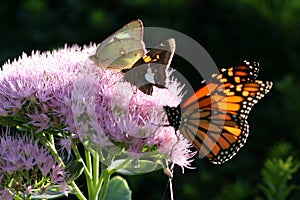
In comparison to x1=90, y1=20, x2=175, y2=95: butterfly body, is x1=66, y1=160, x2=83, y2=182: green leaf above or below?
below

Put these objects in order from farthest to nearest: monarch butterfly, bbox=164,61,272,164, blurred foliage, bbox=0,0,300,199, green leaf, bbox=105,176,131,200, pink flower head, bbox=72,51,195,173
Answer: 1. blurred foliage, bbox=0,0,300,199
2. green leaf, bbox=105,176,131,200
3. monarch butterfly, bbox=164,61,272,164
4. pink flower head, bbox=72,51,195,173

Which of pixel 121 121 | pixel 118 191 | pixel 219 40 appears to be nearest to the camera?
pixel 121 121

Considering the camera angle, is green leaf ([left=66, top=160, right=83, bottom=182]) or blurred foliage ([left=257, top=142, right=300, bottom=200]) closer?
green leaf ([left=66, top=160, right=83, bottom=182])

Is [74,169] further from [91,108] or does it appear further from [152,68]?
[152,68]

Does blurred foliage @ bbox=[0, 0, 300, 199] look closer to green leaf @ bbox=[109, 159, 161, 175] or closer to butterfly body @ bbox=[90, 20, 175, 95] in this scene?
green leaf @ bbox=[109, 159, 161, 175]

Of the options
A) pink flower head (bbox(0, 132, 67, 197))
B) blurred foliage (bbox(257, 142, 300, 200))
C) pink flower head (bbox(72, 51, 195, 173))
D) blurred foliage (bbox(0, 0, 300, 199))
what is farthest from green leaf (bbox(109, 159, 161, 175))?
blurred foliage (bbox(0, 0, 300, 199))

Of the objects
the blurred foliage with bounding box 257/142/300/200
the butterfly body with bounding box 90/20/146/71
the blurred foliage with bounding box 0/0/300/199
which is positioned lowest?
the blurred foliage with bounding box 257/142/300/200

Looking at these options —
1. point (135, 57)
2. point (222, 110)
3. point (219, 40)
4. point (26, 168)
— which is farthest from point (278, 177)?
point (219, 40)
